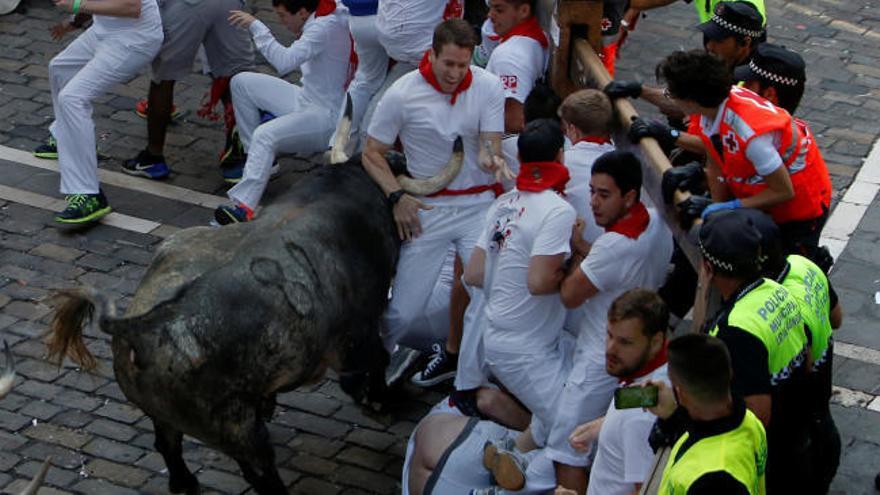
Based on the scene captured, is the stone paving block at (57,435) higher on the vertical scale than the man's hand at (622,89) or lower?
lower

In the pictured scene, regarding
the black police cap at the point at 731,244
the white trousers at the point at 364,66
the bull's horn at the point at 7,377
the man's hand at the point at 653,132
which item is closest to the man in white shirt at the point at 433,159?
the man's hand at the point at 653,132

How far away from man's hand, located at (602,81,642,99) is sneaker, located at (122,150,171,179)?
4.59m

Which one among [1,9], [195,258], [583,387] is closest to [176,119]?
[1,9]

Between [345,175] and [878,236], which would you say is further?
[878,236]

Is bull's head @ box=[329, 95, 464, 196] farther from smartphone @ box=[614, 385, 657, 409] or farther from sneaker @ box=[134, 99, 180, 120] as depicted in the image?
sneaker @ box=[134, 99, 180, 120]

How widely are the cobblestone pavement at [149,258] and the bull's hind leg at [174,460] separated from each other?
0.17 metres

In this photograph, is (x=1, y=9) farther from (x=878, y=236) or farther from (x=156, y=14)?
(x=878, y=236)

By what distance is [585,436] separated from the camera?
691cm

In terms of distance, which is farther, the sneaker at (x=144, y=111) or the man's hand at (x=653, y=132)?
the sneaker at (x=144, y=111)

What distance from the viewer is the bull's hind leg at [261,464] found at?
7715 millimetres

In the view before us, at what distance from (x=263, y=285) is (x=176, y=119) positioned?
557 centimetres

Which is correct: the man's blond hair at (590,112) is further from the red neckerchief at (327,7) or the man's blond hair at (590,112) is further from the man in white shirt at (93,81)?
the man in white shirt at (93,81)

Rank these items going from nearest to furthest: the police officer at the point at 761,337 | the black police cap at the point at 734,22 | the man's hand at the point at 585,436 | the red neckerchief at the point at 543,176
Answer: the police officer at the point at 761,337, the man's hand at the point at 585,436, the red neckerchief at the point at 543,176, the black police cap at the point at 734,22

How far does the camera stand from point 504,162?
8.83 meters
